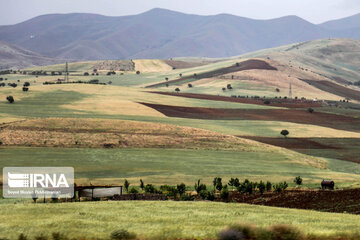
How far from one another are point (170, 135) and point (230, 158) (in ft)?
46.2

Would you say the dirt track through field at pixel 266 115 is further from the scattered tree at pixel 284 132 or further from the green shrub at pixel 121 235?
the green shrub at pixel 121 235

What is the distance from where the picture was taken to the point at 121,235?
19938mm

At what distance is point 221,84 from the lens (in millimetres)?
199875

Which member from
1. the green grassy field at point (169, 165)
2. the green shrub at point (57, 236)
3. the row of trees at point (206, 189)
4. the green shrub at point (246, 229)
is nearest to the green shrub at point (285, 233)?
the green shrub at point (246, 229)

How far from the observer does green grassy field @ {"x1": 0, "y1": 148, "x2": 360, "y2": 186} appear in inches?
2346

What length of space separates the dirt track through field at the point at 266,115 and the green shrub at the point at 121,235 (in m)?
90.9

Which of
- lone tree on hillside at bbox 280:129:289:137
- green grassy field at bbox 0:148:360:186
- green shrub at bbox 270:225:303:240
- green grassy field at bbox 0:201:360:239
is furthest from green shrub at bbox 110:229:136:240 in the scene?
lone tree on hillside at bbox 280:129:289:137

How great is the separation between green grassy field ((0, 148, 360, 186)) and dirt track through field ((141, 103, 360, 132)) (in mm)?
39586

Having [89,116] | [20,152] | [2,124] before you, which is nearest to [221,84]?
[89,116]

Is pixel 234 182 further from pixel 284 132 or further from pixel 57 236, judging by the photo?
pixel 284 132

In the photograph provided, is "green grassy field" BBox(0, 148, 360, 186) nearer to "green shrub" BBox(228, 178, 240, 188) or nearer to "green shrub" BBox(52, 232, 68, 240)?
"green shrub" BBox(228, 178, 240, 188)

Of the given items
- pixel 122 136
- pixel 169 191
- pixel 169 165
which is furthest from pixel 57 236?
pixel 122 136

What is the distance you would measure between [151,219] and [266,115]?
10348 centimetres

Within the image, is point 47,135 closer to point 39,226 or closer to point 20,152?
point 20,152
